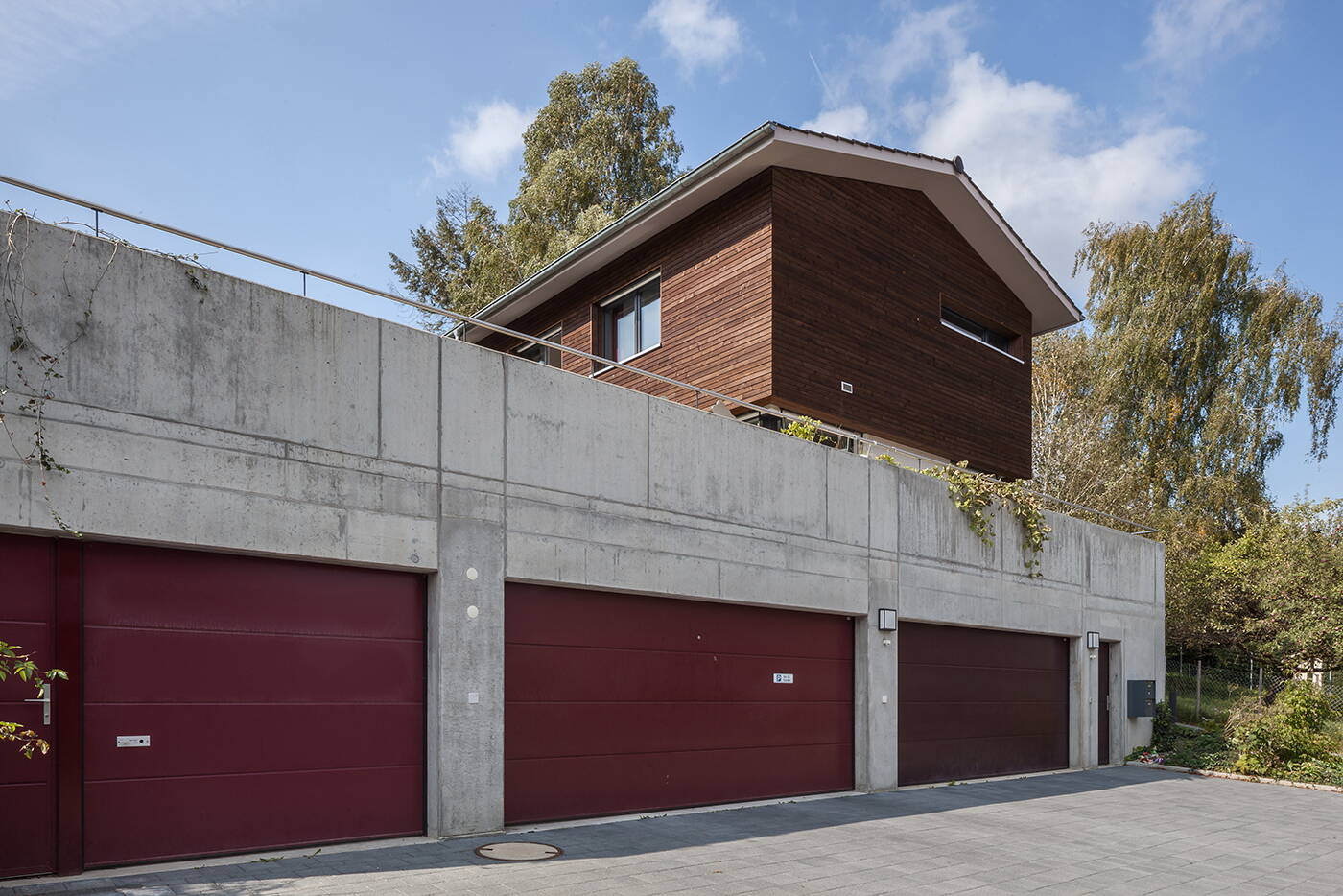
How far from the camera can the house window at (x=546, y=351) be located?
1977 cm

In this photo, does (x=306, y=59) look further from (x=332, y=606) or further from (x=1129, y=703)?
(x=1129, y=703)

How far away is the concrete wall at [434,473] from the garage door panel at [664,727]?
0.43 metres

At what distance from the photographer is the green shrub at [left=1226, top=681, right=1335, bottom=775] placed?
1719 cm

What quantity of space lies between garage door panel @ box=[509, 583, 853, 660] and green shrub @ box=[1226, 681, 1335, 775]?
28.9 feet

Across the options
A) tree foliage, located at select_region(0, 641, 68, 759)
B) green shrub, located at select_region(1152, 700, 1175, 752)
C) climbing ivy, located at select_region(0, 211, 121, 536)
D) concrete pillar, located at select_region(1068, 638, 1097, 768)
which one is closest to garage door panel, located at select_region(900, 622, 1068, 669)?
concrete pillar, located at select_region(1068, 638, 1097, 768)

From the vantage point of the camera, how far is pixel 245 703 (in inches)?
300

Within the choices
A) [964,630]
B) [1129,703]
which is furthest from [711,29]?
[1129,703]

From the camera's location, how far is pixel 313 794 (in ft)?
26.0

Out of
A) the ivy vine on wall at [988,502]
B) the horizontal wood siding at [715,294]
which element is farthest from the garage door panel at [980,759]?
the horizontal wood siding at [715,294]

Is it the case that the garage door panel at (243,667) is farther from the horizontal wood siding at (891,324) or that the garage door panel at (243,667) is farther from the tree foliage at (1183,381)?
the tree foliage at (1183,381)

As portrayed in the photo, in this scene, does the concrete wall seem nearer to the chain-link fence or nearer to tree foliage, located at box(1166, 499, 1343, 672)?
tree foliage, located at box(1166, 499, 1343, 672)

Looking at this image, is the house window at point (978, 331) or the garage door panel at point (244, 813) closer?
the garage door panel at point (244, 813)

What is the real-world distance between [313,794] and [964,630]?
10291mm

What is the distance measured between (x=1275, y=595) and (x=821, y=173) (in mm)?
13157
